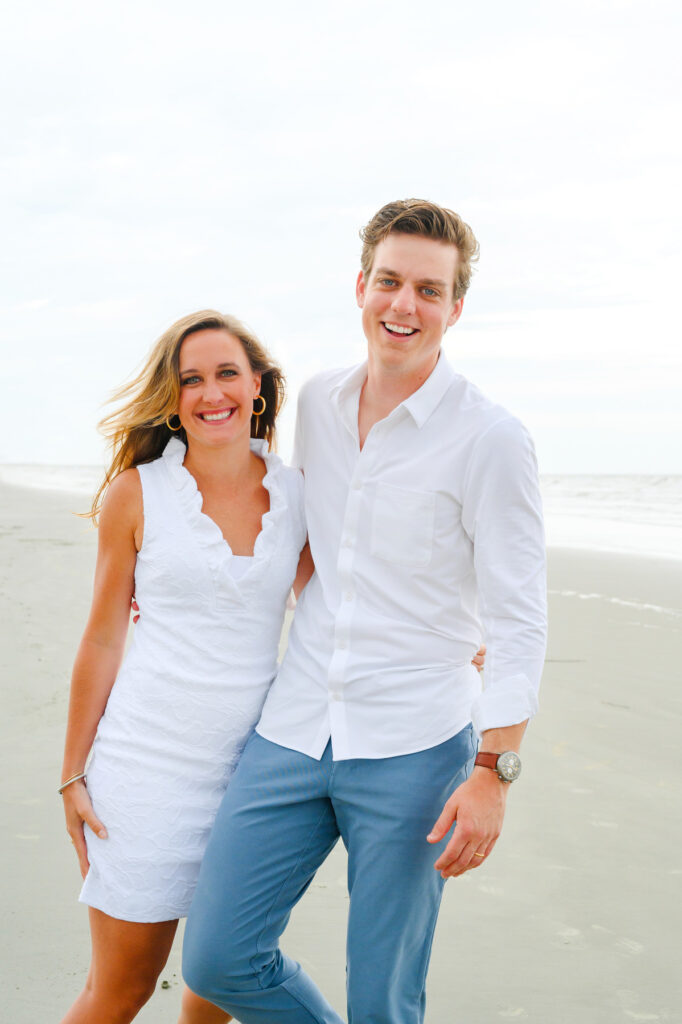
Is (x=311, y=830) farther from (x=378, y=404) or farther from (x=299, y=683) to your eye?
(x=378, y=404)

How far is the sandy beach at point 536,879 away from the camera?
2922mm

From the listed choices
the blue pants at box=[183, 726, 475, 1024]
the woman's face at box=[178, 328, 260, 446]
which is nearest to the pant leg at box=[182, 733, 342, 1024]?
the blue pants at box=[183, 726, 475, 1024]

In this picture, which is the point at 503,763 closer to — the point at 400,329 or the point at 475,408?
the point at 475,408

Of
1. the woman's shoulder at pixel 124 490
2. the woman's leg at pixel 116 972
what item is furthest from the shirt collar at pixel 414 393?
the woman's leg at pixel 116 972

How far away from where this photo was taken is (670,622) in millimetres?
7668

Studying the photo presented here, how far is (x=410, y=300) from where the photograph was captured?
2.48 meters

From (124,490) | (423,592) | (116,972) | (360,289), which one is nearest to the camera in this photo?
(116,972)

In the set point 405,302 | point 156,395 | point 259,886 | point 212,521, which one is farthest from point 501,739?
point 156,395

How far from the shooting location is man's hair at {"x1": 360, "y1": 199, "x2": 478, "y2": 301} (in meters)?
2.52

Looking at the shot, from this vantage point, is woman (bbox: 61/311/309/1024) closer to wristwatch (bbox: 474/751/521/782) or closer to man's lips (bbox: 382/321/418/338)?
man's lips (bbox: 382/321/418/338)

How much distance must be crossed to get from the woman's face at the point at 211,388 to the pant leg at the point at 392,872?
960mm

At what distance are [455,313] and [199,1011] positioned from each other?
2059mm

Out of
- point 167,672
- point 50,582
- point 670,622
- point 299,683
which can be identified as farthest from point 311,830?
point 50,582

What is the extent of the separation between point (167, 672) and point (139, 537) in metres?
0.36
